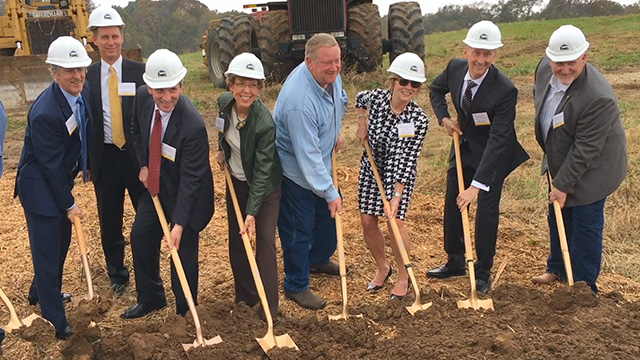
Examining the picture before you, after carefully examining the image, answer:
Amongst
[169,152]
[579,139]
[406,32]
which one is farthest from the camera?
[406,32]

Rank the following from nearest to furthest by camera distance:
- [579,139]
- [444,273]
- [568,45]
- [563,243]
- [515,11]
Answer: [568,45]
[579,139]
[563,243]
[444,273]
[515,11]

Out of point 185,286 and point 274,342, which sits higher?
point 185,286

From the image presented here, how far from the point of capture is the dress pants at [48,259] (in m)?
3.91

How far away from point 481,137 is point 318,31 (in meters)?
8.04

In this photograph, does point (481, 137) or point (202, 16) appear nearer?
point (481, 137)

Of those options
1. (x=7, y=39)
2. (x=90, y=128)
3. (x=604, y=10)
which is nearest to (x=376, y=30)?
(x=7, y=39)

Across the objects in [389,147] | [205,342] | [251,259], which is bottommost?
[205,342]

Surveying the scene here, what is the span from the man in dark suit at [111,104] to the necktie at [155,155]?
1.53 feet

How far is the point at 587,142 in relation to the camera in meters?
4.01

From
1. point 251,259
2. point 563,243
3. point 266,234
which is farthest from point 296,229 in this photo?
point 563,243

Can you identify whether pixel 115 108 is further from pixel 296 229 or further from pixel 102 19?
pixel 296 229

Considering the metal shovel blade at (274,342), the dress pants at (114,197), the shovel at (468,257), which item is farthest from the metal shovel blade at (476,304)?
the dress pants at (114,197)

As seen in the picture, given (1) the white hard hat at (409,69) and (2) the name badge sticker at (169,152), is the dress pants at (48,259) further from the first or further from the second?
(1) the white hard hat at (409,69)

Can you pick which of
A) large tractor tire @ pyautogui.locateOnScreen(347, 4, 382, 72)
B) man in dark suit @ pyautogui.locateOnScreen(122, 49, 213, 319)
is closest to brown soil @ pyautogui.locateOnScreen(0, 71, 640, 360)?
man in dark suit @ pyautogui.locateOnScreen(122, 49, 213, 319)
